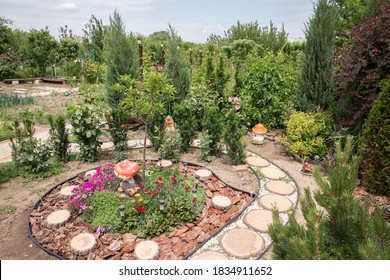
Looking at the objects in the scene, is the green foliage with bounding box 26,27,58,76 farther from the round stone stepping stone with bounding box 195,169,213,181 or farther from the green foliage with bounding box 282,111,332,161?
the green foliage with bounding box 282,111,332,161

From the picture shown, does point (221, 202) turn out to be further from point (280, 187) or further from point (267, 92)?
point (267, 92)

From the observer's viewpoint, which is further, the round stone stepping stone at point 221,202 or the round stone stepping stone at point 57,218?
the round stone stepping stone at point 221,202

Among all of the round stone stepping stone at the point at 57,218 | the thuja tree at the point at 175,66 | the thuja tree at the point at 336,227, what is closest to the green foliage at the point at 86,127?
the round stone stepping stone at the point at 57,218

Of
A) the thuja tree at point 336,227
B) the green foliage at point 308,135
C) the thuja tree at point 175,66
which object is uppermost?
the thuja tree at point 175,66

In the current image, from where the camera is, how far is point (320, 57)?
6.42 meters

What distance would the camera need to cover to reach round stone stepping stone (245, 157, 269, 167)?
17.1ft

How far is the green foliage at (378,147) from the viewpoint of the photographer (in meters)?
3.84

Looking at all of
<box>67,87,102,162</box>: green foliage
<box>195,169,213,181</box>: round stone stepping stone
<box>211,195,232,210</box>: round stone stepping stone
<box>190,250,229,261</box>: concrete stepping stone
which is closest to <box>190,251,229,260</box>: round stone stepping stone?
<box>190,250,229,261</box>: concrete stepping stone

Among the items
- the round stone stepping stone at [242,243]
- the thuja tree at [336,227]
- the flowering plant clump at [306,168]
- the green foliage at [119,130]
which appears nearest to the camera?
the thuja tree at [336,227]

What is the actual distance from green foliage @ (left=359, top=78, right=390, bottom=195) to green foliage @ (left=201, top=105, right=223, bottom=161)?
7.93ft

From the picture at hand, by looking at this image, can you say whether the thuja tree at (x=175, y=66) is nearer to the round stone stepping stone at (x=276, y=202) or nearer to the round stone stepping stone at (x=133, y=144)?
the round stone stepping stone at (x=133, y=144)

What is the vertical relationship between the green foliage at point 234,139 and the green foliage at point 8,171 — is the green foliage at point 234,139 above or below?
above

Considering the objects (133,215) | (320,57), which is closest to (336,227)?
(133,215)
